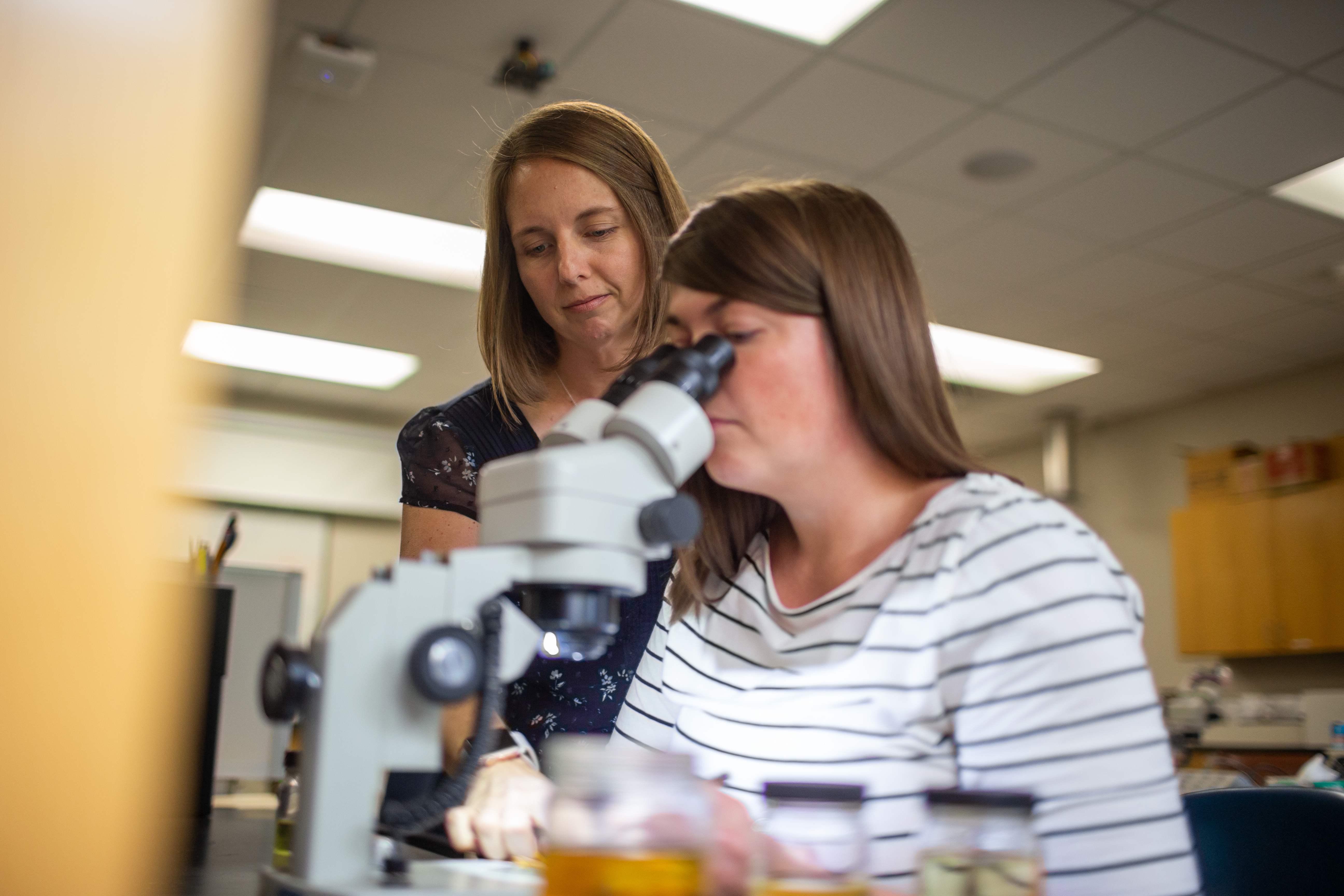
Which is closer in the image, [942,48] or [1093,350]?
[942,48]

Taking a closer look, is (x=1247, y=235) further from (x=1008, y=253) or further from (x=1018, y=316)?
(x=1018, y=316)

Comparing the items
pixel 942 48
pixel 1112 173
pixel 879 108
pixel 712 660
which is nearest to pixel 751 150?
pixel 879 108

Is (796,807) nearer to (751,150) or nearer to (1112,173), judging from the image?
(751,150)

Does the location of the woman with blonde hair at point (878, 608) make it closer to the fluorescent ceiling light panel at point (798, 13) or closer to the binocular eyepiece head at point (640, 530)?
the binocular eyepiece head at point (640, 530)

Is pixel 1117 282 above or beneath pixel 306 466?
above

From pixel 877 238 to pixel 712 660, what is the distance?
446 millimetres

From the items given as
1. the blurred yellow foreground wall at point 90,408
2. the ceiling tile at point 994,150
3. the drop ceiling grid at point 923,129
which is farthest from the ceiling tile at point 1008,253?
the blurred yellow foreground wall at point 90,408

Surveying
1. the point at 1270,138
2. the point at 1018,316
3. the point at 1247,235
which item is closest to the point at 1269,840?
the point at 1270,138

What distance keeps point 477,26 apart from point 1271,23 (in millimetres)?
2214

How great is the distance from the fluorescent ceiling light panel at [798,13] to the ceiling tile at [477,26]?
1.10 feet

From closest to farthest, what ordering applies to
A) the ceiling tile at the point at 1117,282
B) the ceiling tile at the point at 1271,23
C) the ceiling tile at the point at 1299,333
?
the ceiling tile at the point at 1271,23 < the ceiling tile at the point at 1117,282 < the ceiling tile at the point at 1299,333

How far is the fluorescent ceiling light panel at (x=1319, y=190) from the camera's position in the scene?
3998 millimetres

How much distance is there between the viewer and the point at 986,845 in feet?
1.59

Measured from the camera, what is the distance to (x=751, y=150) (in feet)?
12.8
